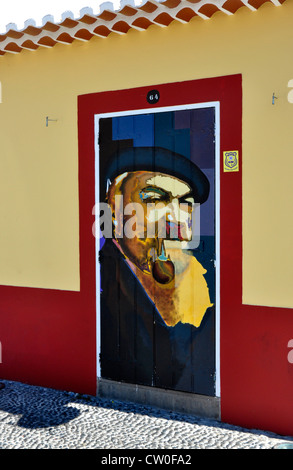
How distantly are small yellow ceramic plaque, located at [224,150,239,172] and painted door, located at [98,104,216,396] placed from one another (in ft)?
0.45

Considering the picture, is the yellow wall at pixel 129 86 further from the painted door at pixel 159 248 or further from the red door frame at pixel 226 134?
the painted door at pixel 159 248

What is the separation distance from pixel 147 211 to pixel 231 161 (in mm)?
949

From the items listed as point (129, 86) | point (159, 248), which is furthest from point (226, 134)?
point (159, 248)

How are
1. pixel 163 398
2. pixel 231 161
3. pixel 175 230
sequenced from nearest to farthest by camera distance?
pixel 231 161 < pixel 175 230 < pixel 163 398

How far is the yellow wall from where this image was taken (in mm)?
4281

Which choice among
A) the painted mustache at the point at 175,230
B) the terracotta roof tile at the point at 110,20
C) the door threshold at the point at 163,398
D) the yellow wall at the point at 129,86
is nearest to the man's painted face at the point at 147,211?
the painted mustache at the point at 175,230

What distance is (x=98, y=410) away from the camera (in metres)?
4.92

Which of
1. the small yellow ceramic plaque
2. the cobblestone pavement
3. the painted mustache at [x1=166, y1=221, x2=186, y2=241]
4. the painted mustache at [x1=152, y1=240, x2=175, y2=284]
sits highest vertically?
the small yellow ceramic plaque

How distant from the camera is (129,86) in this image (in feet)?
16.3

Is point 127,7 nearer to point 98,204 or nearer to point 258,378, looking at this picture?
point 98,204

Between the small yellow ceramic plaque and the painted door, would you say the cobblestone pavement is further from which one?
the small yellow ceramic plaque

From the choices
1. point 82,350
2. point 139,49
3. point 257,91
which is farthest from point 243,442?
point 139,49

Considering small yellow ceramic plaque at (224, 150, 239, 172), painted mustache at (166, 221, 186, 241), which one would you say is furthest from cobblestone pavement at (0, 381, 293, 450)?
small yellow ceramic plaque at (224, 150, 239, 172)

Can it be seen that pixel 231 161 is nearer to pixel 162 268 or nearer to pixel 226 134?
pixel 226 134
